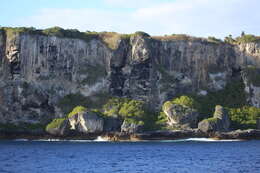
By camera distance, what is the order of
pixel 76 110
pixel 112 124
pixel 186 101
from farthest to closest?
pixel 186 101, pixel 76 110, pixel 112 124

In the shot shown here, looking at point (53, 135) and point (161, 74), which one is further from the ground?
point (161, 74)

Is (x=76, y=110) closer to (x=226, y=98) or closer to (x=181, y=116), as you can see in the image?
(x=181, y=116)

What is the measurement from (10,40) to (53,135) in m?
26.5

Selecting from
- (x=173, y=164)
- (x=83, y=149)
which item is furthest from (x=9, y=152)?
(x=173, y=164)

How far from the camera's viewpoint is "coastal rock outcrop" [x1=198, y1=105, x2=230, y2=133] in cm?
11486

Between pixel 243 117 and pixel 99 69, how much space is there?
3388 cm

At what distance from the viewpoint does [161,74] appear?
456 feet

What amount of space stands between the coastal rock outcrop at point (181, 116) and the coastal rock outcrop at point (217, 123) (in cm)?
469

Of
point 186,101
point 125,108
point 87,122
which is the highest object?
point 186,101

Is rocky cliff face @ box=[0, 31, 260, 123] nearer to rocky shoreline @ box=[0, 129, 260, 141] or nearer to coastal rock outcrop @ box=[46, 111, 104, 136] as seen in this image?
coastal rock outcrop @ box=[46, 111, 104, 136]

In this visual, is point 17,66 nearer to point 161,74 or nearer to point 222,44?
point 161,74

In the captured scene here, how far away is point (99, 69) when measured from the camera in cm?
13762

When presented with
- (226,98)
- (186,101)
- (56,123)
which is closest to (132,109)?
(186,101)

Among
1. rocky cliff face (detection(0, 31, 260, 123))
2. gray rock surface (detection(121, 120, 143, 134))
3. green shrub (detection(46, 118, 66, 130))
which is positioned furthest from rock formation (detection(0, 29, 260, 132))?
gray rock surface (detection(121, 120, 143, 134))
